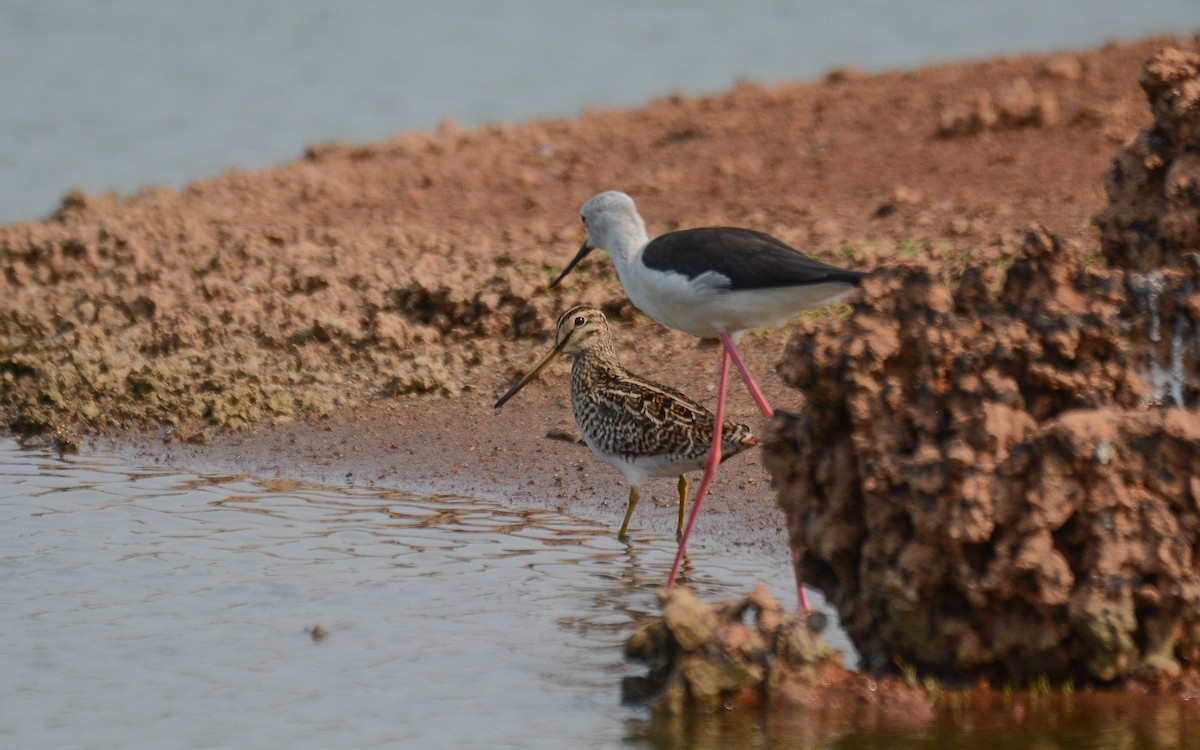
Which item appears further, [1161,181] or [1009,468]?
[1161,181]

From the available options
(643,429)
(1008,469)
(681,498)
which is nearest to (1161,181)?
(1008,469)

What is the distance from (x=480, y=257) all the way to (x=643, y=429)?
341 cm

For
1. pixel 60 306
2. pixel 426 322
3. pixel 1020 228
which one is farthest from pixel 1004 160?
pixel 60 306

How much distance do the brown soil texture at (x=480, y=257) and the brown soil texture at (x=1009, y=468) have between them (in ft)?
4.15

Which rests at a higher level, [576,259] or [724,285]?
[576,259]

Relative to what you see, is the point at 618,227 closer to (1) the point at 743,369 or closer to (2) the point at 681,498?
(1) the point at 743,369

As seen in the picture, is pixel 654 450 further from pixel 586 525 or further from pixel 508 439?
pixel 508 439

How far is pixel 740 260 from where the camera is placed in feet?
22.8

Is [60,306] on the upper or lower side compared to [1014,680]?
upper

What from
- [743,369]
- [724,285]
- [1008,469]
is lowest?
[1008,469]

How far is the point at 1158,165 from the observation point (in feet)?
21.2

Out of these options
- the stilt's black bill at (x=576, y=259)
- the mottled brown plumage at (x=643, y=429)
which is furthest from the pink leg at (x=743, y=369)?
the stilt's black bill at (x=576, y=259)

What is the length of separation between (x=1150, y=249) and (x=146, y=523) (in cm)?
455

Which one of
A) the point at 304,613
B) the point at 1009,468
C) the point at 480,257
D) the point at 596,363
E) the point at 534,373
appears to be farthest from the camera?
the point at 480,257
